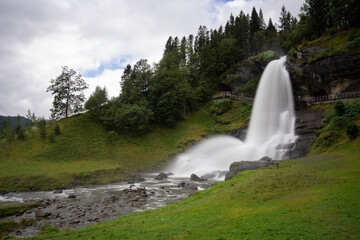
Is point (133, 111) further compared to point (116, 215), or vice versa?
point (133, 111)

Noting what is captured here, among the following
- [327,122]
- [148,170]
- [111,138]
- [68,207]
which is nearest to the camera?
[68,207]

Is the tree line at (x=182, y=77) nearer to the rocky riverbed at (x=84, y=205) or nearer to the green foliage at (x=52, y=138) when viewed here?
the green foliage at (x=52, y=138)

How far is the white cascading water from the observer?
132ft

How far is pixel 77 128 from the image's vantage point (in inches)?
2092

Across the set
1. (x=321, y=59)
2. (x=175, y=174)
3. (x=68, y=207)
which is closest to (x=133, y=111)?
(x=175, y=174)

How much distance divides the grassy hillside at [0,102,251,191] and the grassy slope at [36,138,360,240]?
81.2 ft

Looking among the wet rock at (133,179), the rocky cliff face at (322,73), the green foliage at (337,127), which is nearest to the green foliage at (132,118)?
the wet rock at (133,179)

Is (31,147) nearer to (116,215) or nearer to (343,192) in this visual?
(116,215)

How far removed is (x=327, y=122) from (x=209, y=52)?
161 feet

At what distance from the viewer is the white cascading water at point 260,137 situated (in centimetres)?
4019

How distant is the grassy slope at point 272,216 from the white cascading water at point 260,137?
21212mm

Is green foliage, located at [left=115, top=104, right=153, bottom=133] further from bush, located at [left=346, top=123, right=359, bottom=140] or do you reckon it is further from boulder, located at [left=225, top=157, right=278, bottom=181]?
bush, located at [left=346, top=123, right=359, bottom=140]

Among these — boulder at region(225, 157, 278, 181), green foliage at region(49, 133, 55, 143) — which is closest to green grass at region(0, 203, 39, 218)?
boulder at region(225, 157, 278, 181)

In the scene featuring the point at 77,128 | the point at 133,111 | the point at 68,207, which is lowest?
the point at 68,207
